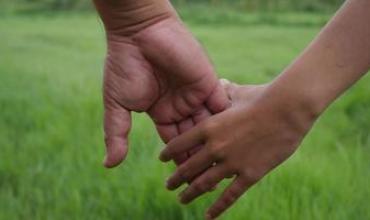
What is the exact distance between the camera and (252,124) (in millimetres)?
1086

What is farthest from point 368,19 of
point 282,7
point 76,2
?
point 76,2

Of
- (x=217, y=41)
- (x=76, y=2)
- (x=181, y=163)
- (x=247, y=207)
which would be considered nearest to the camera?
(x=181, y=163)

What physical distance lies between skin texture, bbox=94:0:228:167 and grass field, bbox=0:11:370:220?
0.36 m

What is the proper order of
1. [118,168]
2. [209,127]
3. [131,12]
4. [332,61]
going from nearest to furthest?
[332,61]
[209,127]
[131,12]
[118,168]

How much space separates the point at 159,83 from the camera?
1.35m

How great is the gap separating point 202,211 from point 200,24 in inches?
290

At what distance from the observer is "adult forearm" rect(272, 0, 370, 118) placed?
1.03m

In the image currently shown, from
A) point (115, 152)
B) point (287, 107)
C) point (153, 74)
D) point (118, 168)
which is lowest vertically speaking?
point (118, 168)

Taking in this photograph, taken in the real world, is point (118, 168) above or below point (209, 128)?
below

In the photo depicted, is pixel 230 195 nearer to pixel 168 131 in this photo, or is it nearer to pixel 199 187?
pixel 199 187

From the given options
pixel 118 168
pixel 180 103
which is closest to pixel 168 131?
pixel 180 103

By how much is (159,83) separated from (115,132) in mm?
134

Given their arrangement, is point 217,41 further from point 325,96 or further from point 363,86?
point 325,96

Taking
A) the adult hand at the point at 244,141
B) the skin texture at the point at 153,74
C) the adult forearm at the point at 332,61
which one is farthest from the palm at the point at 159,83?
the adult forearm at the point at 332,61
